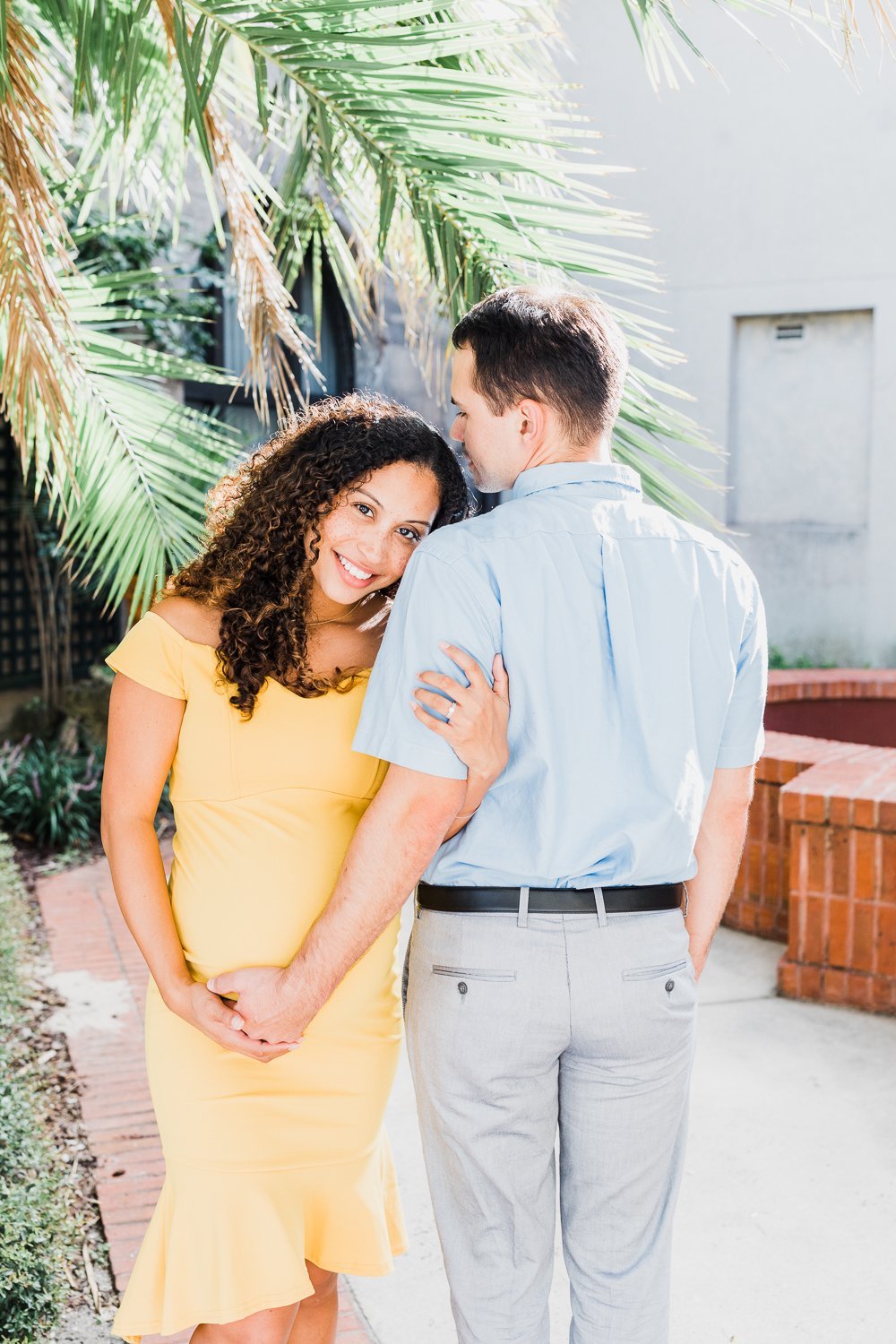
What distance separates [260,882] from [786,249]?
1034cm

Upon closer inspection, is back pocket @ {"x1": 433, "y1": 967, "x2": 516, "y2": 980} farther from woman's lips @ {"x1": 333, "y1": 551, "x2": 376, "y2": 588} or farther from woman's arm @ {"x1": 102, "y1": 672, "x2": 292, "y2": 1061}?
woman's lips @ {"x1": 333, "y1": 551, "x2": 376, "y2": 588}

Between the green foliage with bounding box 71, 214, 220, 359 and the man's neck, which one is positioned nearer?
the man's neck

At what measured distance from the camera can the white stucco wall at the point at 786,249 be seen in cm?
1049

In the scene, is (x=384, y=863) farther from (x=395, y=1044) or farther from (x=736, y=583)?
(x=736, y=583)

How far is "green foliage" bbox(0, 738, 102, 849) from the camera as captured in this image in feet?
21.3

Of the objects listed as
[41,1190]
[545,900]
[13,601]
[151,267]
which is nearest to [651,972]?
[545,900]

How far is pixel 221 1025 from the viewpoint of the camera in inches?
71.6

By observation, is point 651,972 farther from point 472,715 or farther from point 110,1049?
point 110,1049

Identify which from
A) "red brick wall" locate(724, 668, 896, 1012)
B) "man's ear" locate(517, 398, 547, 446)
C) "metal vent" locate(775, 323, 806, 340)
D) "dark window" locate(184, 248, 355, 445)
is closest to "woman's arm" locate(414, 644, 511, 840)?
"man's ear" locate(517, 398, 547, 446)

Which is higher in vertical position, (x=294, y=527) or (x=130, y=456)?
(x=130, y=456)

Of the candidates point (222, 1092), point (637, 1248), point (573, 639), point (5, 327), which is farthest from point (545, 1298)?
point (5, 327)

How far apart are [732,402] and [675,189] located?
199 cm

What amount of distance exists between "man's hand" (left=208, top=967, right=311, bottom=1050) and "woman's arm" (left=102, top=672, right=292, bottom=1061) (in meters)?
0.02

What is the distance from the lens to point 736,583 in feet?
6.06
